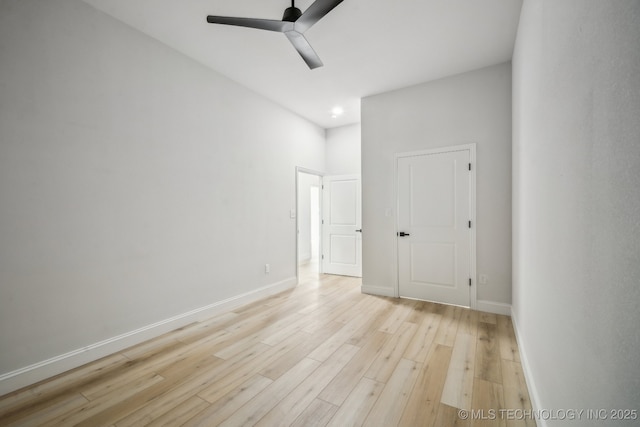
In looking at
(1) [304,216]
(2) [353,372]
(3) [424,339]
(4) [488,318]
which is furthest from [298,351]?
(1) [304,216]

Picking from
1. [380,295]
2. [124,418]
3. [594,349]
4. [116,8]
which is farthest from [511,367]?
[116,8]

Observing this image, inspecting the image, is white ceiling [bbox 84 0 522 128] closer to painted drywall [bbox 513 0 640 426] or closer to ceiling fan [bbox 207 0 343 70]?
ceiling fan [bbox 207 0 343 70]

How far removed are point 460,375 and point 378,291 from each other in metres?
2.09

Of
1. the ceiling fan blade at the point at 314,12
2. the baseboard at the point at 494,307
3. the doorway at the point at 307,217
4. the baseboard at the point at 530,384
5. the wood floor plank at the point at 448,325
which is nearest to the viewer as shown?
the baseboard at the point at 530,384

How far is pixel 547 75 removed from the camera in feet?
4.76

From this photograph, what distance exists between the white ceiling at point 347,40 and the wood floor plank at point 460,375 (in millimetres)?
3155

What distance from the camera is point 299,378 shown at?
2066 mm

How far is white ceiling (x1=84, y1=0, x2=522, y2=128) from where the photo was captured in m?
2.42

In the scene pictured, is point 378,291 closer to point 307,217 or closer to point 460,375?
point 460,375

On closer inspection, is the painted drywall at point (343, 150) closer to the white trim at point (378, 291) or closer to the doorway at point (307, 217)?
the doorway at point (307, 217)

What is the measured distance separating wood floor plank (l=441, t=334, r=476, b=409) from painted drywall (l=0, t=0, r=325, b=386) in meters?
2.72

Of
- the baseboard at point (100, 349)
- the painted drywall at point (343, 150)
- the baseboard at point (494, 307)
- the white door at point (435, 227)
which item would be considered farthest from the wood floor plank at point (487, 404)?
the painted drywall at point (343, 150)

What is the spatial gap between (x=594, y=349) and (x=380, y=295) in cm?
340

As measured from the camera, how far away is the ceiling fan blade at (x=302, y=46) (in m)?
2.33
